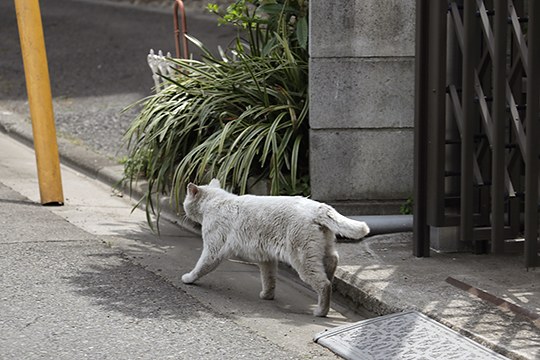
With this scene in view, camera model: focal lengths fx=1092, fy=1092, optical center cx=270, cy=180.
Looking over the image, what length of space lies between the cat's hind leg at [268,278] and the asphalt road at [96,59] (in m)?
4.19

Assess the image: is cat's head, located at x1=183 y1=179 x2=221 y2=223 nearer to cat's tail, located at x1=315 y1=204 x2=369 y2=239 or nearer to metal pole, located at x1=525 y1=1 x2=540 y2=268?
cat's tail, located at x1=315 y1=204 x2=369 y2=239

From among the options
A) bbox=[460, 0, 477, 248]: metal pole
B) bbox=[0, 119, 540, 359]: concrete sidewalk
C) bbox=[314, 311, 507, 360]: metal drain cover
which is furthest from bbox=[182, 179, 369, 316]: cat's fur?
bbox=[460, 0, 477, 248]: metal pole

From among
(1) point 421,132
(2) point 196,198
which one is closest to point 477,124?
(1) point 421,132

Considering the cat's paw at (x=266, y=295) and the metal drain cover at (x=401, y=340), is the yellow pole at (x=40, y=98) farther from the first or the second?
the metal drain cover at (x=401, y=340)

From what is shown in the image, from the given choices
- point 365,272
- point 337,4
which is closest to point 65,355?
point 365,272

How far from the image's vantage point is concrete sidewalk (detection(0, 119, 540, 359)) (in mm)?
5438

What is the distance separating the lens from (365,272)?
248 inches

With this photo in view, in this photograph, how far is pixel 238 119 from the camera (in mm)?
7621

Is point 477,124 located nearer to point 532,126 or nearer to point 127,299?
point 532,126

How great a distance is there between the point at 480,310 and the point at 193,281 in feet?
5.81

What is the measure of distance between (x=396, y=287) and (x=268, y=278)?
0.75 m

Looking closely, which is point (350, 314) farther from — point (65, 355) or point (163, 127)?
point (163, 127)

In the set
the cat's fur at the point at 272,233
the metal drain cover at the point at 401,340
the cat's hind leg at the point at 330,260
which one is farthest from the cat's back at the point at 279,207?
the metal drain cover at the point at 401,340

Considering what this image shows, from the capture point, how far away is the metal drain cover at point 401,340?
5.16 m
